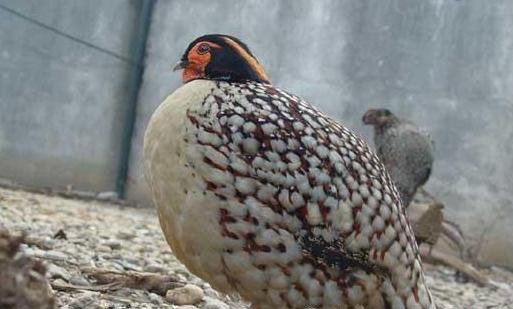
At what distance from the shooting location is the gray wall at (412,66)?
842cm

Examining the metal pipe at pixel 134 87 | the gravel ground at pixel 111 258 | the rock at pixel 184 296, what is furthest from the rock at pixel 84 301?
the metal pipe at pixel 134 87

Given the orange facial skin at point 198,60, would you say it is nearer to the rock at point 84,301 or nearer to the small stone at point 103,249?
the rock at point 84,301

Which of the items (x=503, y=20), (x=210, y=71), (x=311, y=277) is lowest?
(x=311, y=277)

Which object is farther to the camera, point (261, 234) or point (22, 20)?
point (22, 20)

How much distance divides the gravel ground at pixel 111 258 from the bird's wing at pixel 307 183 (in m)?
0.54

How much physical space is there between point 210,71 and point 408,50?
236 inches

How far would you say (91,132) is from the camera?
30.0 ft

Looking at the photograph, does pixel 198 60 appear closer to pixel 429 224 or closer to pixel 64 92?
pixel 429 224

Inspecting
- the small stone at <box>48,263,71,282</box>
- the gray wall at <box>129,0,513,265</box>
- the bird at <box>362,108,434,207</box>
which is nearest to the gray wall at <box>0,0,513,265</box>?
the gray wall at <box>129,0,513,265</box>

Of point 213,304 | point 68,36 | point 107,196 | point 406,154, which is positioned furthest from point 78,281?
point 68,36

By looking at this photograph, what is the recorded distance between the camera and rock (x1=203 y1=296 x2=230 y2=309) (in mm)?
3615

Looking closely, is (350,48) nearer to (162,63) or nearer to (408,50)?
(408,50)

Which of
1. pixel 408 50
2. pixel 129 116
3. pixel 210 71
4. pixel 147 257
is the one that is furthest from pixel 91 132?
pixel 210 71

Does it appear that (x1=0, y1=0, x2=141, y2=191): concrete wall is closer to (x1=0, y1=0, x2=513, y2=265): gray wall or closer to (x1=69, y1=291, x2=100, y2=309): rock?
(x1=0, y1=0, x2=513, y2=265): gray wall
